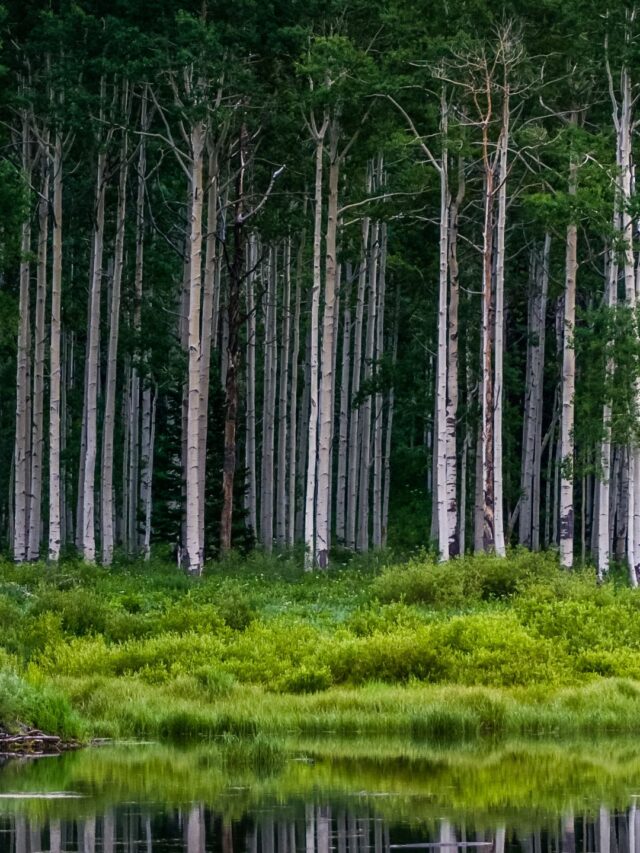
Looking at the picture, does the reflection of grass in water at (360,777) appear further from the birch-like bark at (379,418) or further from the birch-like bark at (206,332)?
the birch-like bark at (379,418)

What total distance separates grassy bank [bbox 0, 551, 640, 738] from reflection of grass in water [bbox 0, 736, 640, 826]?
109cm

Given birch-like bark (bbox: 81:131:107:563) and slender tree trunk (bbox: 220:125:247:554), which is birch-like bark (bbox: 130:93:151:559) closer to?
birch-like bark (bbox: 81:131:107:563)

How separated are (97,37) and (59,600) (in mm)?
19122

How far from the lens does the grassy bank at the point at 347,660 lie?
22328 mm

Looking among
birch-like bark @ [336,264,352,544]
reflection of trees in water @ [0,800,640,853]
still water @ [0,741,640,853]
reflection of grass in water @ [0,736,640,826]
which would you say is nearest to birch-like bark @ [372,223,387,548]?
birch-like bark @ [336,264,352,544]

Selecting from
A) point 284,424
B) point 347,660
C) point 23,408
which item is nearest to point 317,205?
point 23,408

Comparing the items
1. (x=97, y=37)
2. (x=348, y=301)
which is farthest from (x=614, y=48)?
(x=348, y=301)

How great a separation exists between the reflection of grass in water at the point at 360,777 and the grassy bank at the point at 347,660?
3.56 ft

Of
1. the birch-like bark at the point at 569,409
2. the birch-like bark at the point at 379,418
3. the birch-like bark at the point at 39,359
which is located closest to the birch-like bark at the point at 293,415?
the birch-like bark at the point at 379,418

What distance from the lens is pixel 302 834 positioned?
15.1 meters

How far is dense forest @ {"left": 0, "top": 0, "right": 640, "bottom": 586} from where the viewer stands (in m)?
41.1

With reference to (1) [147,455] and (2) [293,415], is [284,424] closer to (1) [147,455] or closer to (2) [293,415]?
(2) [293,415]

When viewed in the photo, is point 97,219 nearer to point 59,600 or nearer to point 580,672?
point 59,600

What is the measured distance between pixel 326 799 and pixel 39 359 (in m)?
30.3
